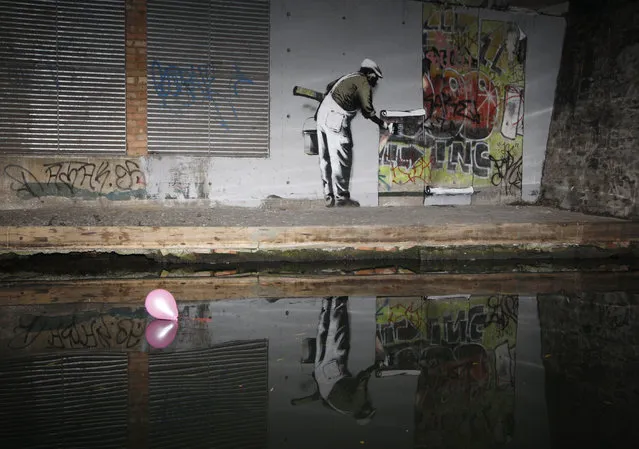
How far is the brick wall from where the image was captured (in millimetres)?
11453

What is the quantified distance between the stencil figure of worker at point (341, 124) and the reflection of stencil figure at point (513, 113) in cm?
317

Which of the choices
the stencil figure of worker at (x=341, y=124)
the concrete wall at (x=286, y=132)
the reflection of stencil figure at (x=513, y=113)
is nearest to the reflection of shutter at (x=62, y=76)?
the concrete wall at (x=286, y=132)

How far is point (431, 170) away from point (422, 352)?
8.71 metres

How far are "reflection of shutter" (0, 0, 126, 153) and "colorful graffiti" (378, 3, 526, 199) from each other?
5655 millimetres

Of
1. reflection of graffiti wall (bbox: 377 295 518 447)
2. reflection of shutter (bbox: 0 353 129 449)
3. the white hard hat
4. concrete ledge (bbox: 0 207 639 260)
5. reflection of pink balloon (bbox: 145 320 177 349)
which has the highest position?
the white hard hat

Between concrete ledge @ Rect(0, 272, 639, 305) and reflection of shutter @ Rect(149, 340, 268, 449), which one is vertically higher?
concrete ledge @ Rect(0, 272, 639, 305)

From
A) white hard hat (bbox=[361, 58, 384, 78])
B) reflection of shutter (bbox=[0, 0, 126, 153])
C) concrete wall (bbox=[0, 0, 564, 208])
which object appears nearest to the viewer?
reflection of shutter (bbox=[0, 0, 126, 153])

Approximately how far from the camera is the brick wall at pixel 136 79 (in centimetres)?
1145

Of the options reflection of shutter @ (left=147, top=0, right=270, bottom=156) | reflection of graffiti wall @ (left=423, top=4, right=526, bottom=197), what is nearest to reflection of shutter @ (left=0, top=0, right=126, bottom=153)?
reflection of shutter @ (left=147, top=0, right=270, bottom=156)

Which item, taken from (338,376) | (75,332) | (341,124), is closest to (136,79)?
(341,124)

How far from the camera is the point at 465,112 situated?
528 inches

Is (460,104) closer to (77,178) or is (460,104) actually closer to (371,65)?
(371,65)

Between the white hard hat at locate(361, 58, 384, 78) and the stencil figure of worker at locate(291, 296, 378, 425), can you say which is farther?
the white hard hat at locate(361, 58, 384, 78)

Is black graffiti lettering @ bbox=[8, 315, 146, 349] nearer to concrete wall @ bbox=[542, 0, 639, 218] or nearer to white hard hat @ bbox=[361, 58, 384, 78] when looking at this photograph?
white hard hat @ bbox=[361, 58, 384, 78]
